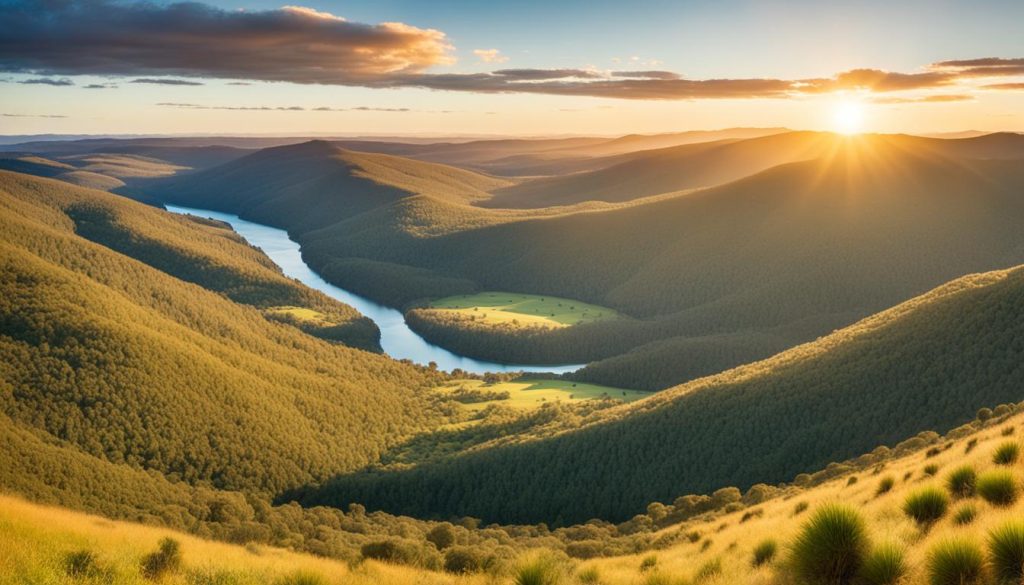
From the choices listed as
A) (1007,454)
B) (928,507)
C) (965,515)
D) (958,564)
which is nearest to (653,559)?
(928,507)

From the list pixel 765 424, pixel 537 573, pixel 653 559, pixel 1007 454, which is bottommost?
pixel 765 424

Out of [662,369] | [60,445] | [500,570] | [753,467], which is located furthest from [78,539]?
[662,369]

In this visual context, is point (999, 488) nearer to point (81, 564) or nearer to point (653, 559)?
point (653, 559)

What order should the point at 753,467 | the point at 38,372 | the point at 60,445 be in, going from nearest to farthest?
the point at 753,467 → the point at 60,445 → the point at 38,372

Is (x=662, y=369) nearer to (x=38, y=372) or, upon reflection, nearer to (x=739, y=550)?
(x=38, y=372)

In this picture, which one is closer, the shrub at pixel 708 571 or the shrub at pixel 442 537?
the shrub at pixel 708 571

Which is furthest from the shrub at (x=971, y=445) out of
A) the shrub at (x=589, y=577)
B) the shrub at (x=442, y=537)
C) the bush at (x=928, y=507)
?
the shrub at (x=442, y=537)

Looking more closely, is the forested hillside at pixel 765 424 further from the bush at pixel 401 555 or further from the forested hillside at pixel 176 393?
the bush at pixel 401 555
